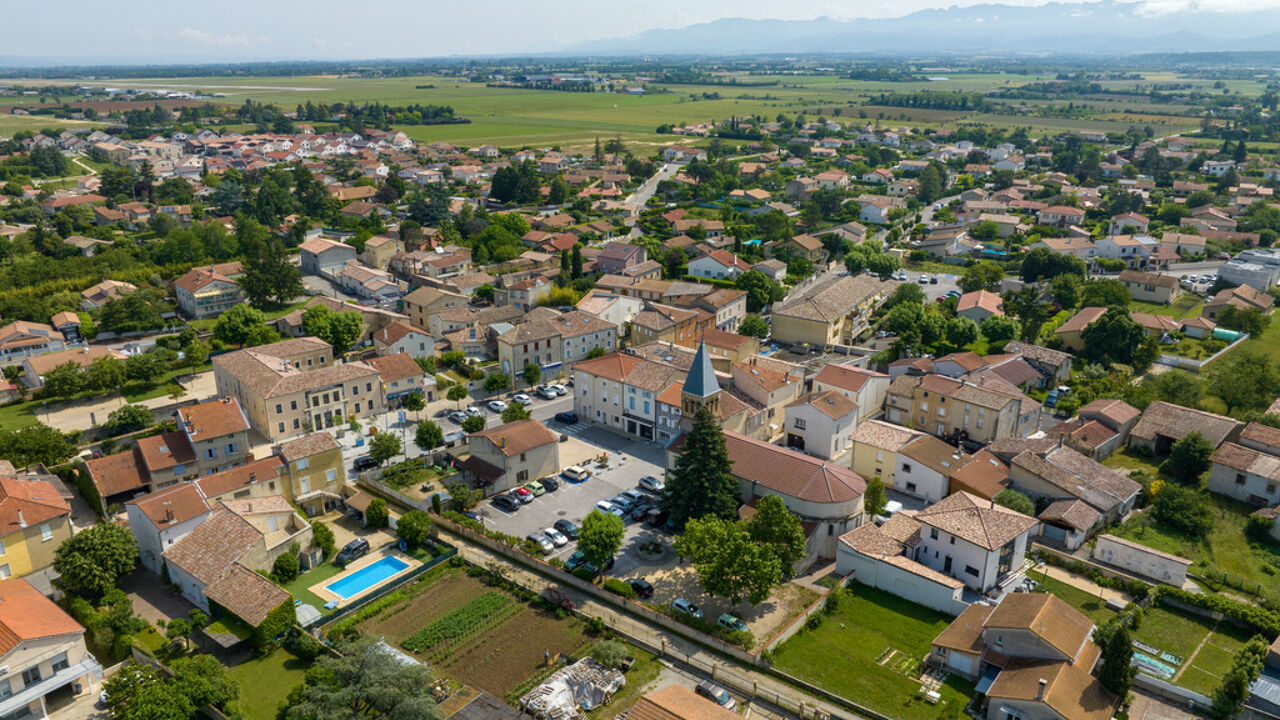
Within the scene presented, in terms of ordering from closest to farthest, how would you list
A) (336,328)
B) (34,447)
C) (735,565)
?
1. (735,565)
2. (34,447)
3. (336,328)

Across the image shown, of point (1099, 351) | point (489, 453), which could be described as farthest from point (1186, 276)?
point (489, 453)

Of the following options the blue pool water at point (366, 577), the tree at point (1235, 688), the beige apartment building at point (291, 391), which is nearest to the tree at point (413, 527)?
the blue pool water at point (366, 577)

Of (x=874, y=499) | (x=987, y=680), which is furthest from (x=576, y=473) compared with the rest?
(x=987, y=680)

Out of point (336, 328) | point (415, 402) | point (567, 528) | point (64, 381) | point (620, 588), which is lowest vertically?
point (567, 528)

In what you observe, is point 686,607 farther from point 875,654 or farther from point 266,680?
point 266,680

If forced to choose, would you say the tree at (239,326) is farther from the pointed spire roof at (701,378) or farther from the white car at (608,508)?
the pointed spire roof at (701,378)

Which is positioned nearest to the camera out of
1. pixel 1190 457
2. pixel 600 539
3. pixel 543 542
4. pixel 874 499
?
pixel 600 539

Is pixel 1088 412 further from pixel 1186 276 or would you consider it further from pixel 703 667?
pixel 1186 276
